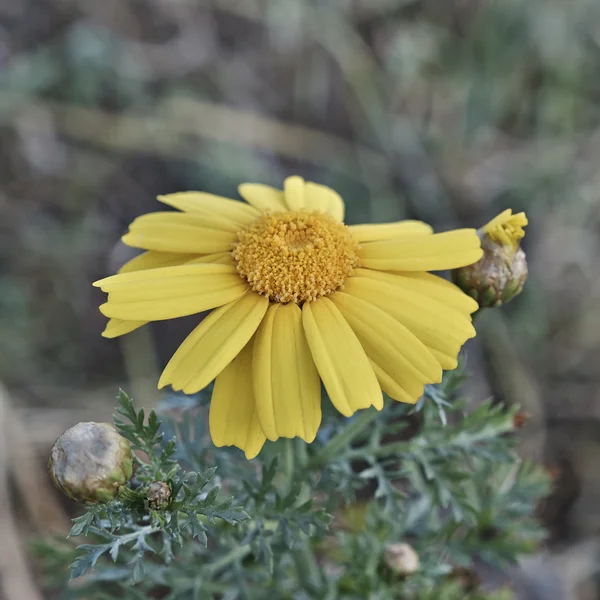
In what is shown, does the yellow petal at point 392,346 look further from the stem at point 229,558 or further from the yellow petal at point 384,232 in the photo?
the stem at point 229,558

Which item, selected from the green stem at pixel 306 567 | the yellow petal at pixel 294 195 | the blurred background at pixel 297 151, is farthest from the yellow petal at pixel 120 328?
the blurred background at pixel 297 151

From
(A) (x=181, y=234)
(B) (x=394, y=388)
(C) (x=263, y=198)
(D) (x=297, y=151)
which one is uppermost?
(D) (x=297, y=151)

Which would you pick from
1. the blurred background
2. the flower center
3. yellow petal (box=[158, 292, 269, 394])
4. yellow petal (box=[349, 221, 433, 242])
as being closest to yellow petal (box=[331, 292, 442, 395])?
the flower center

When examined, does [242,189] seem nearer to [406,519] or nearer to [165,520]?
[165,520]

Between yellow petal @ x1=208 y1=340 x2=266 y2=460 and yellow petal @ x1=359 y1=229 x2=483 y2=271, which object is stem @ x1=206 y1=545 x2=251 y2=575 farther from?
yellow petal @ x1=359 y1=229 x2=483 y2=271

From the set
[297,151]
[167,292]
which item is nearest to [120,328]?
[167,292]

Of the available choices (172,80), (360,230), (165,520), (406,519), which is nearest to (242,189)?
(360,230)

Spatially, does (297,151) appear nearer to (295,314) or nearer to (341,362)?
(295,314)
